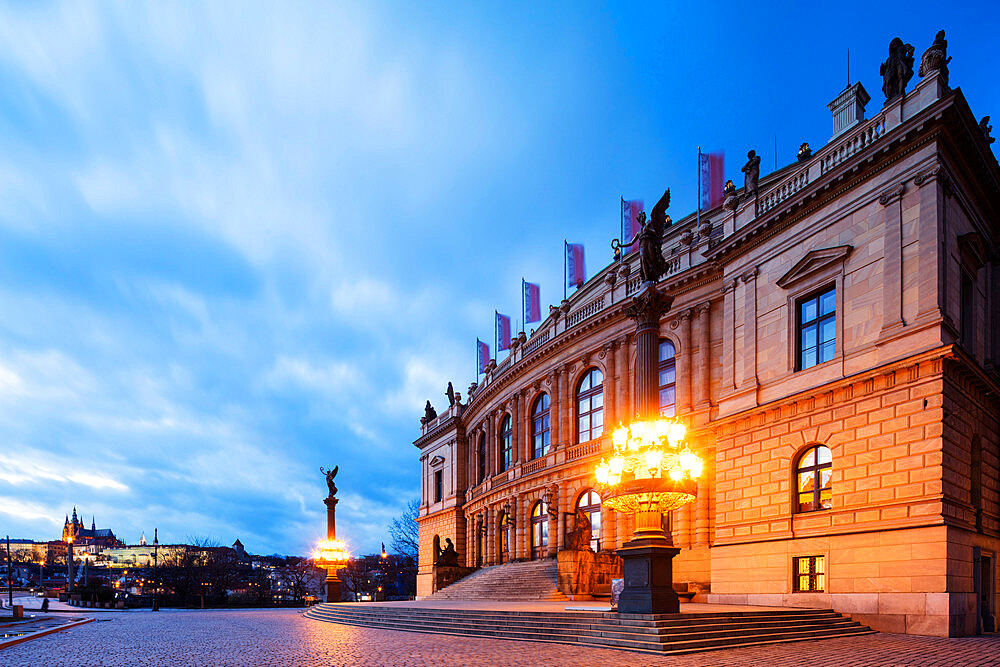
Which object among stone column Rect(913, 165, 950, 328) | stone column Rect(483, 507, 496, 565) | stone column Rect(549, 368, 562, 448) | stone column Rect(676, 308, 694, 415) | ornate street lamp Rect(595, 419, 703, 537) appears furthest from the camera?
stone column Rect(483, 507, 496, 565)

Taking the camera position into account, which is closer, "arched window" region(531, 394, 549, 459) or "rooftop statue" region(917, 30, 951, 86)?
"rooftop statue" region(917, 30, 951, 86)

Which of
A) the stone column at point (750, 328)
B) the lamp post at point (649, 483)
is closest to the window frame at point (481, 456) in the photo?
the stone column at point (750, 328)

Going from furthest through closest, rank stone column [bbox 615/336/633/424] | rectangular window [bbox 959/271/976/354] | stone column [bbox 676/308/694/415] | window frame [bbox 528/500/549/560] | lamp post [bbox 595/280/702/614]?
window frame [bbox 528/500/549/560] → stone column [bbox 615/336/633/424] → stone column [bbox 676/308/694/415] → rectangular window [bbox 959/271/976/354] → lamp post [bbox 595/280/702/614]

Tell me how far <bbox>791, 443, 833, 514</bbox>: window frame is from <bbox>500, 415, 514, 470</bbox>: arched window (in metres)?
24.9

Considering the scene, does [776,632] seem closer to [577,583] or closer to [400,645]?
[400,645]

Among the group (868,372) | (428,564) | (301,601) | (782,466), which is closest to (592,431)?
(782,466)

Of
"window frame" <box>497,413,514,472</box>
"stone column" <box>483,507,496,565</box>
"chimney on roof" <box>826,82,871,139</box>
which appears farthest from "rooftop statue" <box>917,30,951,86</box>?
"stone column" <box>483,507,496,565</box>

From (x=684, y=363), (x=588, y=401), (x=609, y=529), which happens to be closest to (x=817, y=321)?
(x=684, y=363)

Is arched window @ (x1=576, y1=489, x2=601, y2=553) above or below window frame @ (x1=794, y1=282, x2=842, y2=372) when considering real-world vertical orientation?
below

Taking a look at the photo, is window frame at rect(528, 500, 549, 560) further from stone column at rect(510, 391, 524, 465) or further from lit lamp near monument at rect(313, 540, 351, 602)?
lit lamp near monument at rect(313, 540, 351, 602)

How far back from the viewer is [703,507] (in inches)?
1172

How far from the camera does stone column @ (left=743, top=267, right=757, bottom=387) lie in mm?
27328

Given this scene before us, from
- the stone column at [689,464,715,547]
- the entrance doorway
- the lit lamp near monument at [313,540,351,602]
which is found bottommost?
the lit lamp near monument at [313,540,351,602]

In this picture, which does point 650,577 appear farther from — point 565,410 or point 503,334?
point 503,334
